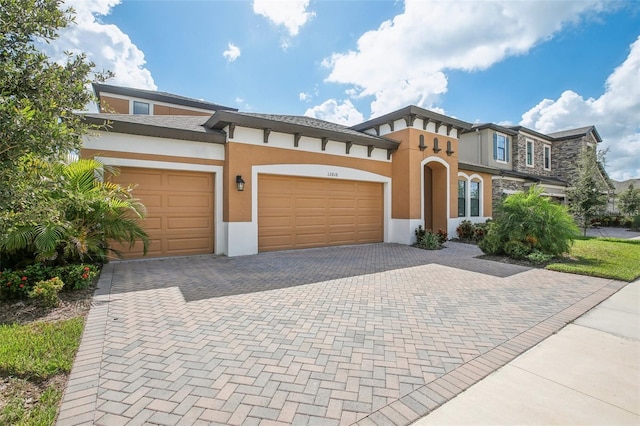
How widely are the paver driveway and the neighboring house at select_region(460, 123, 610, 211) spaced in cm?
1377

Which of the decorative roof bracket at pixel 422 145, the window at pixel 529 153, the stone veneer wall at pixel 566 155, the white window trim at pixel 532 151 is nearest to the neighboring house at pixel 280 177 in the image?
the decorative roof bracket at pixel 422 145

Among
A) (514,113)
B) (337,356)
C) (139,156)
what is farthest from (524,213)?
(514,113)

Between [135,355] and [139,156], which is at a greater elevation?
[139,156]

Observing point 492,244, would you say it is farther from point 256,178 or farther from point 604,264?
point 256,178

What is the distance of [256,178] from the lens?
30.0 feet

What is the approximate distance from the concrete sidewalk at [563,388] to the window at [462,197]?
1108 centimetres

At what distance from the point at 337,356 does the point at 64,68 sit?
3824 millimetres

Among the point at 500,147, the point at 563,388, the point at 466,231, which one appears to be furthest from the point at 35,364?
the point at 500,147

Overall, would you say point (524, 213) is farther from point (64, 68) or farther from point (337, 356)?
point (64, 68)

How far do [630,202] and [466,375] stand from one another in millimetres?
29362

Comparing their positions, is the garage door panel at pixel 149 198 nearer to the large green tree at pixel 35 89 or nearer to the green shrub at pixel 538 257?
the large green tree at pixel 35 89

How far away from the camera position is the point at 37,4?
7.91 feet

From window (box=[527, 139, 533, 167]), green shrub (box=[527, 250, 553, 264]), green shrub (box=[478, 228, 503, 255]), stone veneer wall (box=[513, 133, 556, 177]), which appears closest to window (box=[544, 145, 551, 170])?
stone veneer wall (box=[513, 133, 556, 177])

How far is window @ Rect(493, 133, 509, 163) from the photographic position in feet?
62.6
